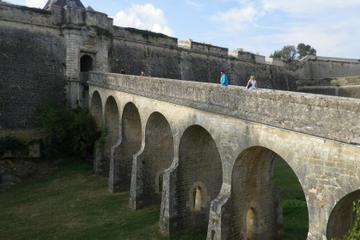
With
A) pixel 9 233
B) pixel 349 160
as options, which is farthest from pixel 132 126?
pixel 349 160

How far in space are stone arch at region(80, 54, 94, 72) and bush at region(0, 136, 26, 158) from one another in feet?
25.1

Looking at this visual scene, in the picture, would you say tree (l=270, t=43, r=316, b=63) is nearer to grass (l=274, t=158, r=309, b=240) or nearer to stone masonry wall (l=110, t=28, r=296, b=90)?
stone masonry wall (l=110, t=28, r=296, b=90)

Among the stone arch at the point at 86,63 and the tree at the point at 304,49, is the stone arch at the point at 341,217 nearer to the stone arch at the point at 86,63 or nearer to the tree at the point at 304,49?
the stone arch at the point at 86,63

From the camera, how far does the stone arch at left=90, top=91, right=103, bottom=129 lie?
23.3 metres

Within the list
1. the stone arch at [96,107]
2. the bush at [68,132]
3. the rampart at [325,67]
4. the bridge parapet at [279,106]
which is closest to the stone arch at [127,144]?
the bush at [68,132]

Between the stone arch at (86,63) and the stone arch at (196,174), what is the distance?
14.4 m

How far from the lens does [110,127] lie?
21859 mm

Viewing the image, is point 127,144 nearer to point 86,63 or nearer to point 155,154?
point 155,154

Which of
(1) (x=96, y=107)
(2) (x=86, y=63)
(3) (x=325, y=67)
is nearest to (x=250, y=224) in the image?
(1) (x=96, y=107)

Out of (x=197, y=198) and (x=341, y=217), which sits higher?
(x=341, y=217)

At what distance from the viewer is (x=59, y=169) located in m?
21.2

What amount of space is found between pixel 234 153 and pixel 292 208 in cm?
664

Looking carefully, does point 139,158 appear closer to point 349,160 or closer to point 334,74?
point 349,160

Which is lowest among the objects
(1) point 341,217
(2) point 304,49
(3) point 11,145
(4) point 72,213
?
(4) point 72,213
